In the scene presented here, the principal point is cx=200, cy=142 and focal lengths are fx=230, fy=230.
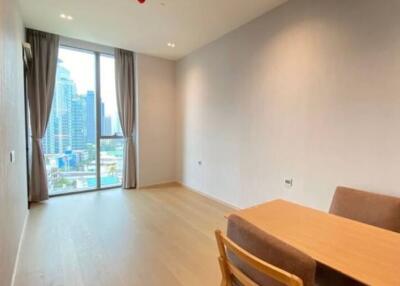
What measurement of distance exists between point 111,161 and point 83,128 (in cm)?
92

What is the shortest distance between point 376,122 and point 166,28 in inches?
127

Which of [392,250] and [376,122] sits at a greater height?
[376,122]

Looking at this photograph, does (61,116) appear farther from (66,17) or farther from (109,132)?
(66,17)

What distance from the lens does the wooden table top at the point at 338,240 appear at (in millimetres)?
1052

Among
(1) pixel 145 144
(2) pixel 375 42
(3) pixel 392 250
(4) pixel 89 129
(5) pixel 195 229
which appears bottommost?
(5) pixel 195 229

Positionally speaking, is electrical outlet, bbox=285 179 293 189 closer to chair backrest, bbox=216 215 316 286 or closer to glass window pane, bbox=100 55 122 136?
chair backrest, bbox=216 215 316 286

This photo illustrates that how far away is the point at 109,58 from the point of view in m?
4.98

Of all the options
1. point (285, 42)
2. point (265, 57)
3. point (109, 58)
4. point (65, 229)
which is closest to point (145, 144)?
point (109, 58)

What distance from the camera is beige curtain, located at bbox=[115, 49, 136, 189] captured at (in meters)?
4.96

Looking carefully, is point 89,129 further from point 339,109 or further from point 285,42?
point 339,109

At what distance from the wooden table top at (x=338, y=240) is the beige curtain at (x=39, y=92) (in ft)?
13.2

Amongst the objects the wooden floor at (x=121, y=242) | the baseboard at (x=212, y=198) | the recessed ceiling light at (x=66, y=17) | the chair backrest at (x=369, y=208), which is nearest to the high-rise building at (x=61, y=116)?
the wooden floor at (x=121, y=242)

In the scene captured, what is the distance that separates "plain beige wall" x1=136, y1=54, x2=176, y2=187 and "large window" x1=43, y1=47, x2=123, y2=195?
0.55 m

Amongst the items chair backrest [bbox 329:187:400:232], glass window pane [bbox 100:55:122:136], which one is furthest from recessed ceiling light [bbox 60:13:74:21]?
chair backrest [bbox 329:187:400:232]
